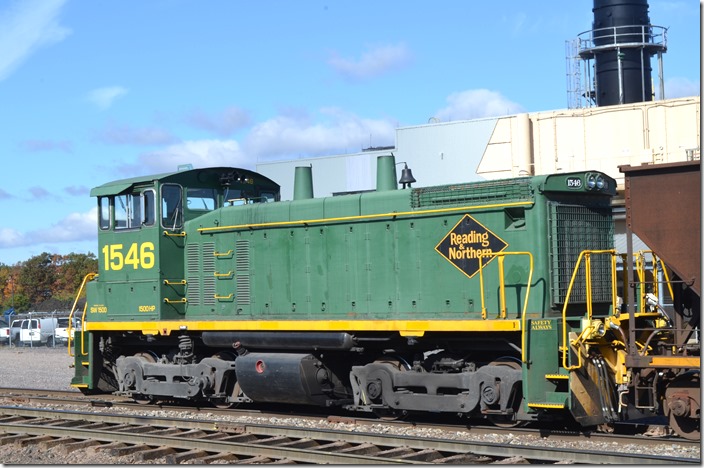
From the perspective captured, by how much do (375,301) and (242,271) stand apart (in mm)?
2470

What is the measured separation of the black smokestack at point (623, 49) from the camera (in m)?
33.0

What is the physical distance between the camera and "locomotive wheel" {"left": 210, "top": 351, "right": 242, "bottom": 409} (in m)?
13.3

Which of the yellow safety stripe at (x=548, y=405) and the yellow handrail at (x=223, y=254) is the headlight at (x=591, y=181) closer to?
the yellow safety stripe at (x=548, y=405)

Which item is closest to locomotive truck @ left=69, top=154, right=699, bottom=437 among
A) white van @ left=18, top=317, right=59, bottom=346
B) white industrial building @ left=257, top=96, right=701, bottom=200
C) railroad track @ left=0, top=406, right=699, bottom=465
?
railroad track @ left=0, top=406, right=699, bottom=465

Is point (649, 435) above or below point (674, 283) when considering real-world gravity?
below

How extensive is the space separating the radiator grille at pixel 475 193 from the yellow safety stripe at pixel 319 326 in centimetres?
162

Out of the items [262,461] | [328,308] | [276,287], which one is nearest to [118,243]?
[276,287]

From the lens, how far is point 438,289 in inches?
449

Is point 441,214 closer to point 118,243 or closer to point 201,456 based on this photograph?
point 201,456

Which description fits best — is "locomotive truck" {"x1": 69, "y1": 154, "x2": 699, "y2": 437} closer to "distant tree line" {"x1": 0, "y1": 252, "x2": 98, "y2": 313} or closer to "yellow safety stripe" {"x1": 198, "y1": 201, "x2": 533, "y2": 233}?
"yellow safety stripe" {"x1": 198, "y1": 201, "x2": 533, "y2": 233}

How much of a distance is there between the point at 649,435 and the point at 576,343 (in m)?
1.41

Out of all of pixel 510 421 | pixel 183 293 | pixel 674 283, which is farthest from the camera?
pixel 183 293

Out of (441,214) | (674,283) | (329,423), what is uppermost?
(441,214)

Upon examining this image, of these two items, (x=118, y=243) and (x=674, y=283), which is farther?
(x=118, y=243)
